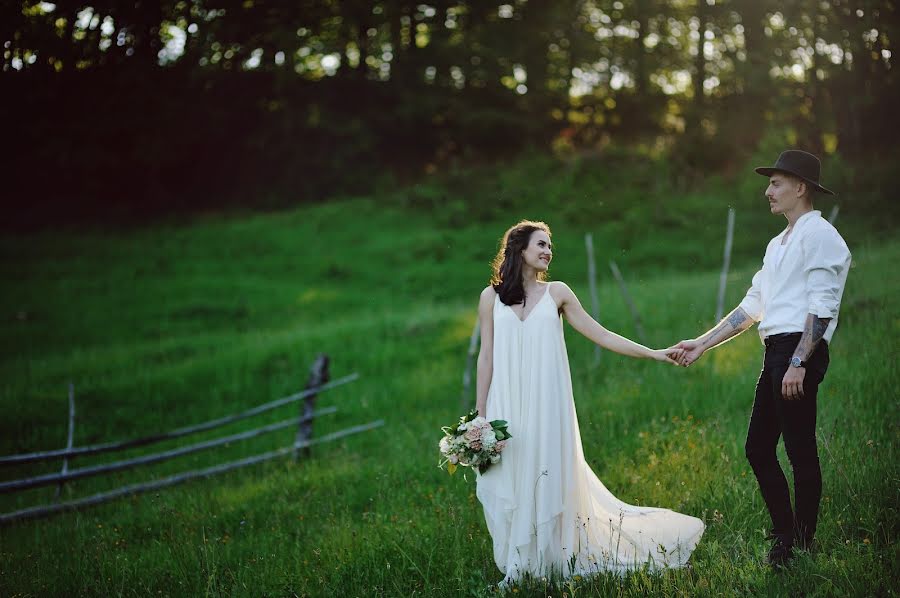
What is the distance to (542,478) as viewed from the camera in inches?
187

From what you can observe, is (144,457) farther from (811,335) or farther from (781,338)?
(811,335)

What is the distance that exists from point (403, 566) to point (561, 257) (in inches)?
601

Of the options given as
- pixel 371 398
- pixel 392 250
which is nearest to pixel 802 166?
pixel 371 398

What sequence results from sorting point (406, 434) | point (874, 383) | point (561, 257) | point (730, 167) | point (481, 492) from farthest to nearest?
point (730, 167) < point (561, 257) < point (406, 434) < point (874, 383) < point (481, 492)

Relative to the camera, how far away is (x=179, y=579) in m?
5.58

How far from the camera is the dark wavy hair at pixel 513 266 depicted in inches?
192

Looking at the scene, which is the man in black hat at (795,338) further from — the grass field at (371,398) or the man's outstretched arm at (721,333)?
the grass field at (371,398)

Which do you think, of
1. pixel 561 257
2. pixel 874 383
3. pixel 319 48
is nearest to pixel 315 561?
pixel 874 383

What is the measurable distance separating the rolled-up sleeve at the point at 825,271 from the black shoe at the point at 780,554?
140 cm

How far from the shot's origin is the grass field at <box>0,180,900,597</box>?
528 centimetres

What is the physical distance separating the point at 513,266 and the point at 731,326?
1467mm

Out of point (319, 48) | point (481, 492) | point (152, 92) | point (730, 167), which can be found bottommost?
point (481, 492)

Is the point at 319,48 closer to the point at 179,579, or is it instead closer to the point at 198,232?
the point at 198,232

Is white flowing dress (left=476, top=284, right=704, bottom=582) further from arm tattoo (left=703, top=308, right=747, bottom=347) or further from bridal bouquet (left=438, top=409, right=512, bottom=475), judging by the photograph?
arm tattoo (left=703, top=308, right=747, bottom=347)
